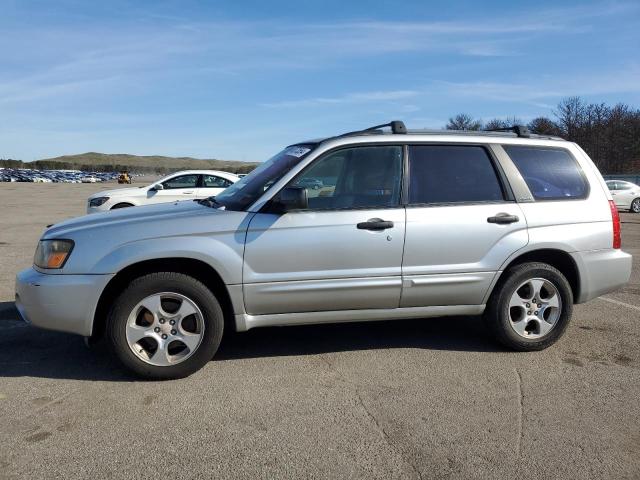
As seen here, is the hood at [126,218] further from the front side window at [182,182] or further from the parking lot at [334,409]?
the front side window at [182,182]

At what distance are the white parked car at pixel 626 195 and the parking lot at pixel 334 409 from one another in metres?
19.9

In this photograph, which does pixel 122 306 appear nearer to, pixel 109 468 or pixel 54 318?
pixel 54 318

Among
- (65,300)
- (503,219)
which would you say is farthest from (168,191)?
(503,219)

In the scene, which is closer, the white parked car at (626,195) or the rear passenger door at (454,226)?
the rear passenger door at (454,226)

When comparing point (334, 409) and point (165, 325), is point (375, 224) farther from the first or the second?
point (165, 325)

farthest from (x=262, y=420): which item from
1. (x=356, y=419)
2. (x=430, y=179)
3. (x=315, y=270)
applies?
(x=430, y=179)

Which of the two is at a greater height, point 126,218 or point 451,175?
point 451,175

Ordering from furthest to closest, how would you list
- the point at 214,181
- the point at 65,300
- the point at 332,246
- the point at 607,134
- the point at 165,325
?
the point at 607,134, the point at 214,181, the point at 332,246, the point at 165,325, the point at 65,300

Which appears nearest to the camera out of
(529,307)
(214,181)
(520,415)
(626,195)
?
(520,415)

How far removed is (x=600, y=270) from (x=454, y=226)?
1.45 m

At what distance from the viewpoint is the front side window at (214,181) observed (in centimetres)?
1324

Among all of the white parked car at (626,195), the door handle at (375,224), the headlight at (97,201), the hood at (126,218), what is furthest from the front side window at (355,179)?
the white parked car at (626,195)

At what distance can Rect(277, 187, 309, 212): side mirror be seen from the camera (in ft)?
13.7

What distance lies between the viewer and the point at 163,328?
4.08 m
